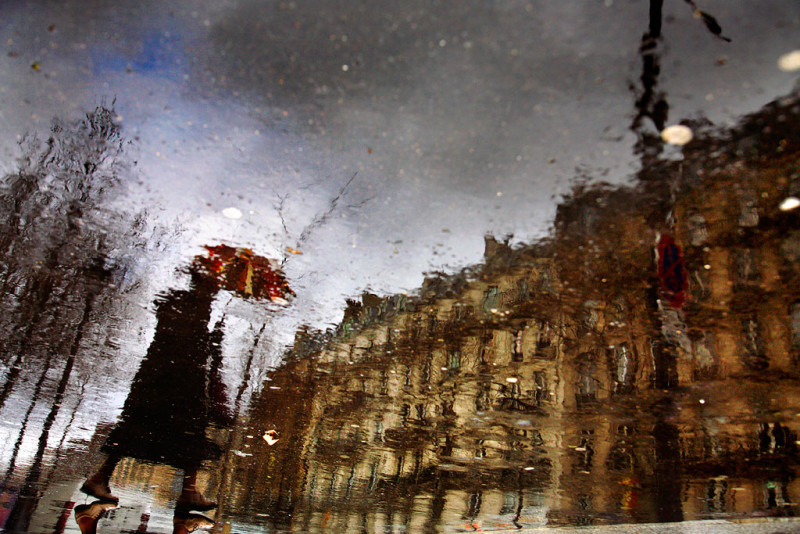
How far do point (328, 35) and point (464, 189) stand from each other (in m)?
1.08

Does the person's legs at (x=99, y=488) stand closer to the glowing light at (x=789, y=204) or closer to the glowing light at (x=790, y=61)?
the glowing light at (x=789, y=204)

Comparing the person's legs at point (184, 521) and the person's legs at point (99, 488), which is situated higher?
the person's legs at point (99, 488)

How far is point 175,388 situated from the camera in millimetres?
5547

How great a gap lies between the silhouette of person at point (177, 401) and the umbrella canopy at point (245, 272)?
4.0 inches

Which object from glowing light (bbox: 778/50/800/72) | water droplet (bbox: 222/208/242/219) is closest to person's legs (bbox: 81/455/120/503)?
water droplet (bbox: 222/208/242/219)

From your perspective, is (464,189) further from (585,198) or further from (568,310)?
(568,310)

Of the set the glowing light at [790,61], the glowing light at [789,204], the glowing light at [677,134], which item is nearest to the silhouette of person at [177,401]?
the glowing light at [677,134]

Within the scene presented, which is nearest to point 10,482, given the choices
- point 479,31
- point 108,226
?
point 108,226

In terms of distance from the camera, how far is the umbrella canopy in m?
3.29

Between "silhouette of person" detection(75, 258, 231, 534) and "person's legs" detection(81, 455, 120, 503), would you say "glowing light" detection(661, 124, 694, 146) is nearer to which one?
"silhouette of person" detection(75, 258, 231, 534)

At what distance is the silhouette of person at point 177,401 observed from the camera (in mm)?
4074

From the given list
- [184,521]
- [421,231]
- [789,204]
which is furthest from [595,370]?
[184,521]

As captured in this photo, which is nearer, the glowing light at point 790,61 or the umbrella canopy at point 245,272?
the glowing light at point 790,61

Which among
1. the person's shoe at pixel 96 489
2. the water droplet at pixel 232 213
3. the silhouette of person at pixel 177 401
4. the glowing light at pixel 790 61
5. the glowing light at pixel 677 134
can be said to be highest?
the glowing light at pixel 790 61
